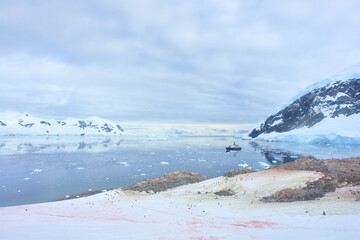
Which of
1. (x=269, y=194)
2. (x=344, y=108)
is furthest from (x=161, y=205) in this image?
(x=344, y=108)

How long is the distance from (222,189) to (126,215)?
7.92 m

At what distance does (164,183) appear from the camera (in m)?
21.6

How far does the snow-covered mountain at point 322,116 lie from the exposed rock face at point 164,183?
8070cm

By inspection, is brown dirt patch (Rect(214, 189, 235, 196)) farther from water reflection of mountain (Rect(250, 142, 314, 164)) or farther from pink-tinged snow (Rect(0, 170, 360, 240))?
water reflection of mountain (Rect(250, 142, 314, 164))

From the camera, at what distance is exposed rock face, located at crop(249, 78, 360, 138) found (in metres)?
117

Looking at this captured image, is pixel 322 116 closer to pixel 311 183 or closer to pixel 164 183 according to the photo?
pixel 164 183

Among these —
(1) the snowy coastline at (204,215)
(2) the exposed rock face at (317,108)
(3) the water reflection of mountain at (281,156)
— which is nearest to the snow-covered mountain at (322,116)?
(2) the exposed rock face at (317,108)

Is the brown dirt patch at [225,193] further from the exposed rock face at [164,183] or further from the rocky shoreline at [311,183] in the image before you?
the exposed rock face at [164,183]

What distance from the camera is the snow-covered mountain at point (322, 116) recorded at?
9112 centimetres

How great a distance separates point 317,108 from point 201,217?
137412 millimetres

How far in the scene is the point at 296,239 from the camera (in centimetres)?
597

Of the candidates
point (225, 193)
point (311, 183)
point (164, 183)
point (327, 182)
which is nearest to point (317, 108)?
point (164, 183)

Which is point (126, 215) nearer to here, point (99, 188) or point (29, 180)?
point (99, 188)

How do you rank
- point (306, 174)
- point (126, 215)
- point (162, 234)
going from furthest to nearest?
point (306, 174) → point (126, 215) → point (162, 234)
